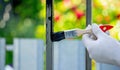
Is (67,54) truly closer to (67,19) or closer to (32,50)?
(32,50)

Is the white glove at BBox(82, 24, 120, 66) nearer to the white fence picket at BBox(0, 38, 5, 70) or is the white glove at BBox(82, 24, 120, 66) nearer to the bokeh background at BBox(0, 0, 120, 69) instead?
the white fence picket at BBox(0, 38, 5, 70)

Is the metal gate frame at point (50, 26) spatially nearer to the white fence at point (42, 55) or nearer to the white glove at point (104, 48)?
the white glove at point (104, 48)

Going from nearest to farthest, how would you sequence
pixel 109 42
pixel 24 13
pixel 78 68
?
pixel 109 42
pixel 78 68
pixel 24 13

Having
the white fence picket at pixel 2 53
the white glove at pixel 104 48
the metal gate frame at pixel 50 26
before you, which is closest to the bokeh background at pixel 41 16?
the white fence picket at pixel 2 53

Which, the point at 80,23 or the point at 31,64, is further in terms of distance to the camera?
the point at 80,23

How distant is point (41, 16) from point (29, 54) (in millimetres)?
1493

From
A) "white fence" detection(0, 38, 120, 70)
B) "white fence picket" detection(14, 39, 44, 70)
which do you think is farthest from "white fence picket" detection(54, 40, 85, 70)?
"white fence picket" detection(14, 39, 44, 70)

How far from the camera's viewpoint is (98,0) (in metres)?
2.79

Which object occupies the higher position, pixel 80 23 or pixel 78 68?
pixel 80 23

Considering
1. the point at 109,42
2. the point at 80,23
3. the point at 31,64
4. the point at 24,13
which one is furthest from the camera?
the point at 24,13

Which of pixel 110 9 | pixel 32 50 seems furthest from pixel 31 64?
pixel 110 9

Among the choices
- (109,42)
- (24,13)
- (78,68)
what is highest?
(24,13)

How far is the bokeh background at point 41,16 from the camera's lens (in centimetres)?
284

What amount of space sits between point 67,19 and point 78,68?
4.95ft
